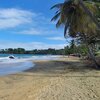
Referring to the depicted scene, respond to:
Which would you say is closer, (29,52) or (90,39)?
(90,39)

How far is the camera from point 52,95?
32.7 ft

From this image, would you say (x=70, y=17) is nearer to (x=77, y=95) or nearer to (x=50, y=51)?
(x=77, y=95)

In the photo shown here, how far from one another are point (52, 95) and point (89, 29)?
1606 cm

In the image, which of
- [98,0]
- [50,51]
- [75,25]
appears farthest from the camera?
[50,51]

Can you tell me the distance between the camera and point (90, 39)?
29234 mm

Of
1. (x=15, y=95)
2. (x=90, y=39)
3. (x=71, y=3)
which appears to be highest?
(x=71, y=3)

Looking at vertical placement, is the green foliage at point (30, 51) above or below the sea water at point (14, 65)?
above

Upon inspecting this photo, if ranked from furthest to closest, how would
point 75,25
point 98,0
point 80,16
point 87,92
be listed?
1. point 98,0
2. point 75,25
3. point 80,16
4. point 87,92

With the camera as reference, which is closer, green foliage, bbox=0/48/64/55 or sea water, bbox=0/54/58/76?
sea water, bbox=0/54/58/76

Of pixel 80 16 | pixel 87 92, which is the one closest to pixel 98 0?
pixel 80 16

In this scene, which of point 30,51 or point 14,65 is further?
point 30,51

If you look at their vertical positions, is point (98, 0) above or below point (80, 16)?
above

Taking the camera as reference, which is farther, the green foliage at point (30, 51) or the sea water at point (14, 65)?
the green foliage at point (30, 51)

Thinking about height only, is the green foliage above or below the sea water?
above
